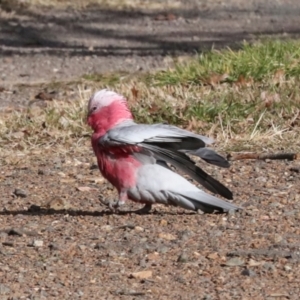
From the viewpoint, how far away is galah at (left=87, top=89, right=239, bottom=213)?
5543mm

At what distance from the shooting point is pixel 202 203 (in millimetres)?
5590

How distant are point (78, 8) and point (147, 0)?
0.95 meters

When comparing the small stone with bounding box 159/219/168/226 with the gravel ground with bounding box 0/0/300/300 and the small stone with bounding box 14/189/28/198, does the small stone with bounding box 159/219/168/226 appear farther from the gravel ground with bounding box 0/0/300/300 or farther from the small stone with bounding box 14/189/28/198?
the small stone with bounding box 14/189/28/198

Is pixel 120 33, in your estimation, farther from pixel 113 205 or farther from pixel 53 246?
pixel 53 246

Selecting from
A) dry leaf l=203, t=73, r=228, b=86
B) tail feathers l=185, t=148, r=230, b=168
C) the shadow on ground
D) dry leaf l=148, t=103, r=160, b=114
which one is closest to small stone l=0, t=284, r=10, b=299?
tail feathers l=185, t=148, r=230, b=168

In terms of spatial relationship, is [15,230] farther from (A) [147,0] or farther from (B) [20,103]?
(A) [147,0]

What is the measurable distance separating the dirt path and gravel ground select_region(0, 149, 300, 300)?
3.74m

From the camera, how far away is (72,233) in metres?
5.50

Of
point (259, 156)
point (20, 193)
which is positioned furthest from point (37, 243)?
point (259, 156)

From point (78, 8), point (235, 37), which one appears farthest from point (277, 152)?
point (78, 8)

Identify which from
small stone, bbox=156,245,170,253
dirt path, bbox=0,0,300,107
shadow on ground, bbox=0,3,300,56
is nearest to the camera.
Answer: small stone, bbox=156,245,170,253

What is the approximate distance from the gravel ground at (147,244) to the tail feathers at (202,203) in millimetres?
62

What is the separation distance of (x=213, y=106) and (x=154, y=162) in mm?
2232

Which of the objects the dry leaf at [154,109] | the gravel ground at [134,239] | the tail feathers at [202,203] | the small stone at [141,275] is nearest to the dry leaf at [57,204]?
the gravel ground at [134,239]
